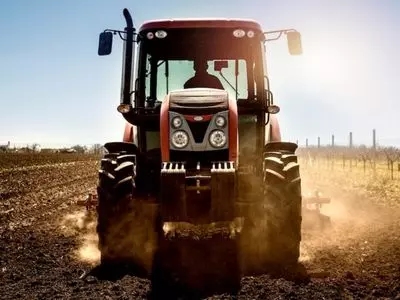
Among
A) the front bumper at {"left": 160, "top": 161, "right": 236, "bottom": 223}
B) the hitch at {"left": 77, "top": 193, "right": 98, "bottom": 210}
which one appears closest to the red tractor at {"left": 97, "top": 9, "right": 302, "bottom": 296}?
the front bumper at {"left": 160, "top": 161, "right": 236, "bottom": 223}

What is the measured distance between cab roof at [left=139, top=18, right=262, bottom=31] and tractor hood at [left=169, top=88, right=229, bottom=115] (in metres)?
1.10

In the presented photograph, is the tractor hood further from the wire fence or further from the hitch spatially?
the wire fence

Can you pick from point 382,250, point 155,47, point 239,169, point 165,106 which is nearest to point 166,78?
point 155,47

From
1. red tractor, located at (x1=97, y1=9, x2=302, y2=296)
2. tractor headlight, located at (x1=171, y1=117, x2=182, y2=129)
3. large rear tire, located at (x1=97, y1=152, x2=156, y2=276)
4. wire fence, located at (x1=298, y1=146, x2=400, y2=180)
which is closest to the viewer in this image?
red tractor, located at (x1=97, y1=9, x2=302, y2=296)

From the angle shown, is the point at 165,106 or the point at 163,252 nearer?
the point at 165,106

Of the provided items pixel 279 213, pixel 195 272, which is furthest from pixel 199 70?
pixel 195 272

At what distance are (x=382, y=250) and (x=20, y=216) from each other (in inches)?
310

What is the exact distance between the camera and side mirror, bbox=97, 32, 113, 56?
6.86m

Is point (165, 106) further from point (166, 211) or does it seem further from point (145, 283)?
point (145, 283)

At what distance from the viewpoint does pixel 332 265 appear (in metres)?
6.48

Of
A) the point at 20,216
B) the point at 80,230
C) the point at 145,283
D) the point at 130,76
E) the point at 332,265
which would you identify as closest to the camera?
the point at 145,283

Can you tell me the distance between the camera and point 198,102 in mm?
6055

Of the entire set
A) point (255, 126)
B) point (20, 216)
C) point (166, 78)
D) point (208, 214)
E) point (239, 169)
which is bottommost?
point (20, 216)

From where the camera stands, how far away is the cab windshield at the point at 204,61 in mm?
6957
